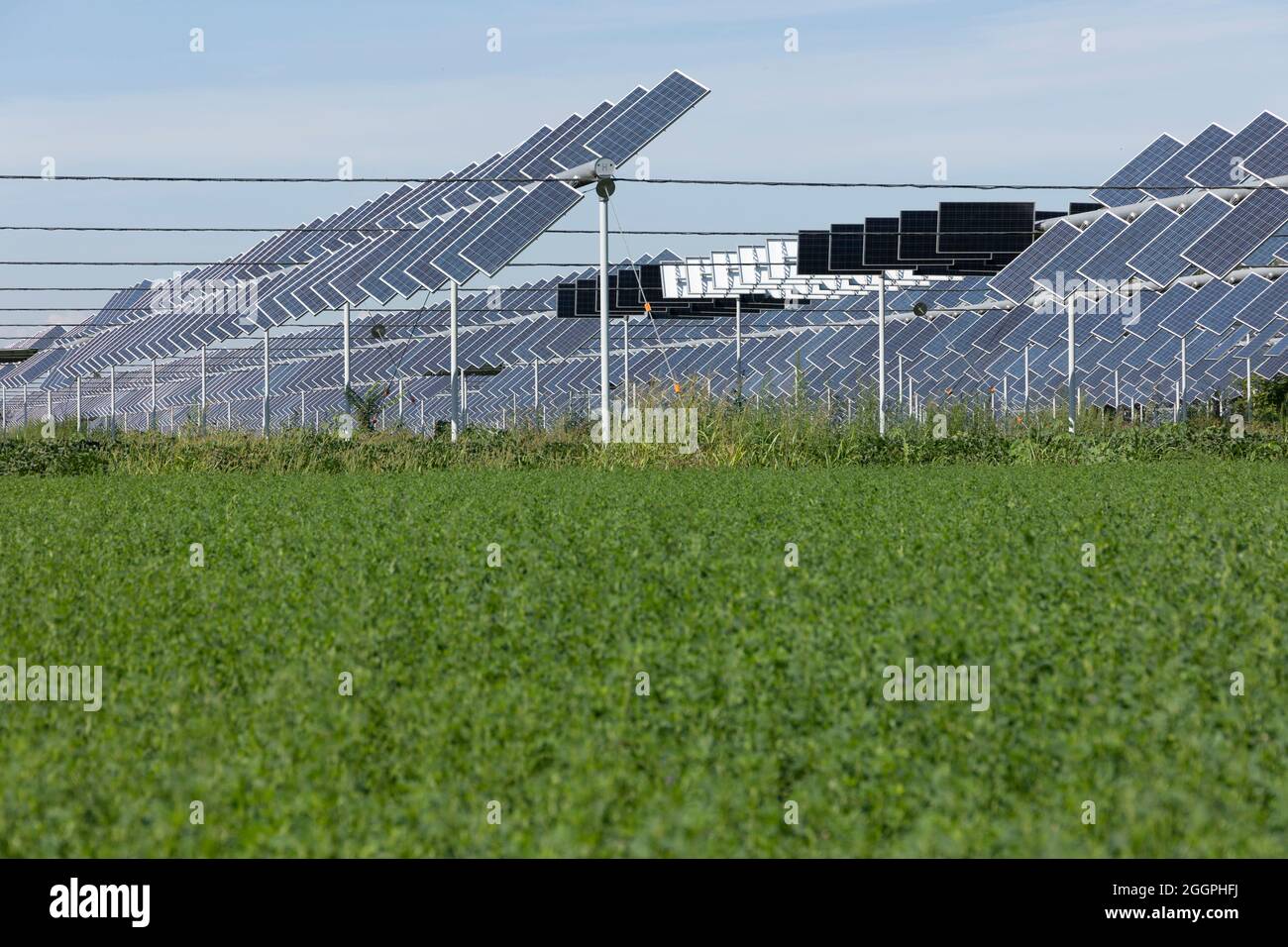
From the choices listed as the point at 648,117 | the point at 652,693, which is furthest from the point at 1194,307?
the point at 652,693

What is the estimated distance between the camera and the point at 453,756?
15.9ft

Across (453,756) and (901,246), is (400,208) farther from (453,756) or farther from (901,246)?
(453,756)

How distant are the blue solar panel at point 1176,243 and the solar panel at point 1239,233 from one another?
21 centimetres

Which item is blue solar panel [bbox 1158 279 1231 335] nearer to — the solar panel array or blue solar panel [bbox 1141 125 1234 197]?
the solar panel array

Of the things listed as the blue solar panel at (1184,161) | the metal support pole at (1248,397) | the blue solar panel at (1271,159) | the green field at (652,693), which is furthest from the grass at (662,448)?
the metal support pole at (1248,397)

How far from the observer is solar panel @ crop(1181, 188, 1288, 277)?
2553 centimetres

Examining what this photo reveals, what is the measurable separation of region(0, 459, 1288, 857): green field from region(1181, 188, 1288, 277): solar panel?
16.7 meters

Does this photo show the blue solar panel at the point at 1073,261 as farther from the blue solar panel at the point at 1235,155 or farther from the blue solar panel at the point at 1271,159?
the blue solar panel at the point at 1271,159

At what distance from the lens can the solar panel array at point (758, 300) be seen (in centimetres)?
2670

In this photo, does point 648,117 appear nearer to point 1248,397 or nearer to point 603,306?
point 603,306

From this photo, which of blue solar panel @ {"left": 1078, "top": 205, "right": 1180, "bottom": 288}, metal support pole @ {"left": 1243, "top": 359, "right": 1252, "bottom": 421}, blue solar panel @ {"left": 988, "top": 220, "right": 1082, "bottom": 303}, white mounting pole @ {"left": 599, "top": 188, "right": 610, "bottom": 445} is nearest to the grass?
white mounting pole @ {"left": 599, "top": 188, "right": 610, "bottom": 445}

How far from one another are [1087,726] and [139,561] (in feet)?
22.0

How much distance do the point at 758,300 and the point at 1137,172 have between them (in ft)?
37.9

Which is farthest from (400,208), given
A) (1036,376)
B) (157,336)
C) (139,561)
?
(139,561)
